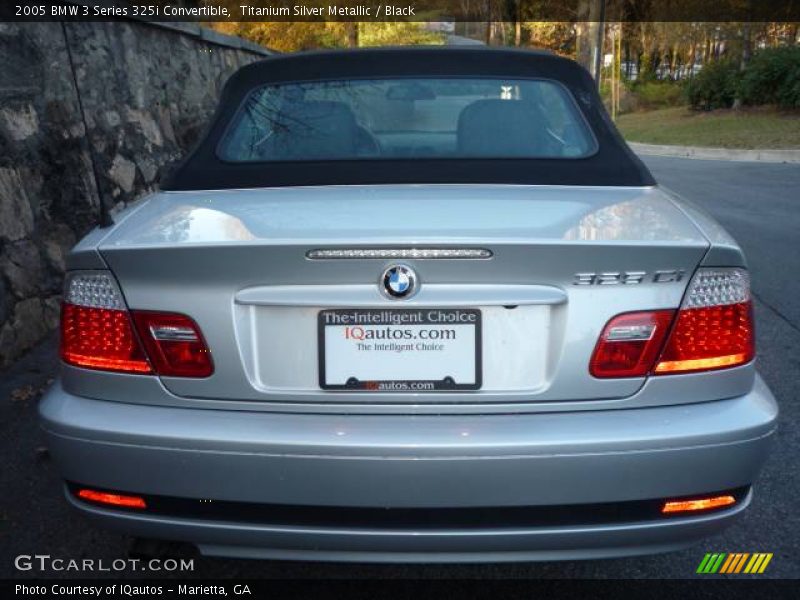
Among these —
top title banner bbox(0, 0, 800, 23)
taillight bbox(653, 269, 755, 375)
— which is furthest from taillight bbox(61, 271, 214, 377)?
top title banner bbox(0, 0, 800, 23)

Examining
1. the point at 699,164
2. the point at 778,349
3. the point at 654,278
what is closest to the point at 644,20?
the point at 699,164

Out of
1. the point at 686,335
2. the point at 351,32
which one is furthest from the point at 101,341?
the point at 351,32

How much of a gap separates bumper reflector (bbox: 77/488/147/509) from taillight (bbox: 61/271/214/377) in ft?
1.05

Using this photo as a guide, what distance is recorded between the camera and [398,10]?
1491 inches

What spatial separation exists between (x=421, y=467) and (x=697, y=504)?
0.73m

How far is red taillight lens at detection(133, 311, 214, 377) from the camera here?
6.94 ft

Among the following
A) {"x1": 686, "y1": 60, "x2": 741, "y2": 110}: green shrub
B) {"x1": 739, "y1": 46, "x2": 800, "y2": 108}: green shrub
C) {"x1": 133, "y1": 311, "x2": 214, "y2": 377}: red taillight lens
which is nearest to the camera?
{"x1": 133, "y1": 311, "x2": 214, "y2": 377}: red taillight lens

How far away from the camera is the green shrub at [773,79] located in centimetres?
2495

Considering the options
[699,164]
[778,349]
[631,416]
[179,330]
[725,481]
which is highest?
[179,330]

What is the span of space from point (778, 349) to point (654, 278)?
10.8 ft

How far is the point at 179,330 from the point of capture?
2123mm

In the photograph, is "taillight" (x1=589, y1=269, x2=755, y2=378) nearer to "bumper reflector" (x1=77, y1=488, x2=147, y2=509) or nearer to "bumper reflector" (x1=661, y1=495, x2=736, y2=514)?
"bumper reflector" (x1=661, y1=495, x2=736, y2=514)

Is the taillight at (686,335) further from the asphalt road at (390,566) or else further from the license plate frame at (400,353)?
the asphalt road at (390,566)

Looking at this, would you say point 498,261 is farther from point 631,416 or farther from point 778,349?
point 778,349
